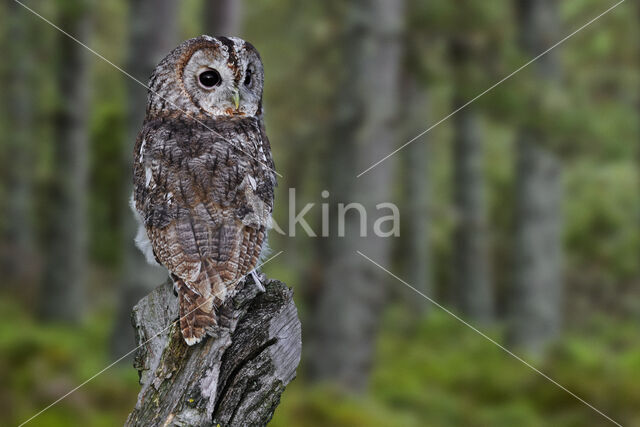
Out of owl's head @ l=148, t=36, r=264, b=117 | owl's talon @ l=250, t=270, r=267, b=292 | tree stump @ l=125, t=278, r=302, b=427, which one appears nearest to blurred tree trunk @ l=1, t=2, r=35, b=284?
owl's head @ l=148, t=36, r=264, b=117

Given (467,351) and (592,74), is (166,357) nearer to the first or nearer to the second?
(467,351)

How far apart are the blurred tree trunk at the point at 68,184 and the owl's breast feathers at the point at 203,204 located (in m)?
9.00

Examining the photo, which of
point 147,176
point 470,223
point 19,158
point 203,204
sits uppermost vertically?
point 470,223

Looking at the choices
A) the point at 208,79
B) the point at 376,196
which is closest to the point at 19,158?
the point at 376,196

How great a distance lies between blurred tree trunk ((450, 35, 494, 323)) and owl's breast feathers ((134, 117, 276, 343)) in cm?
1165

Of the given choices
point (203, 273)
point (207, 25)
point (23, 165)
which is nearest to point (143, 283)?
point (207, 25)

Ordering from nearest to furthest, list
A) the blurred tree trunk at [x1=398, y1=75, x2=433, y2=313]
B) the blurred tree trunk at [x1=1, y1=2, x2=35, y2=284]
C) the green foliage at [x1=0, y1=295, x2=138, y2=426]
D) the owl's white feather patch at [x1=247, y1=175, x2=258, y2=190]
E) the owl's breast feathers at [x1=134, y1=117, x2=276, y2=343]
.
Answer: the owl's breast feathers at [x1=134, y1=117, x2=276, y2=343], the owl's white feather patch at [x1=247, y1=175, x2=258, y2=190], the green foliage at [x1=0, y1=295, x2=138, y2=426], the blurred tree trunk at [x1=1, y1=2, x2=35, y2=284], the blurred tree trunk at [x1=398, y1=75, x2=433, y2=313]

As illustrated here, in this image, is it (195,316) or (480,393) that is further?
(480,393)

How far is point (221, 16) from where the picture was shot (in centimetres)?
771

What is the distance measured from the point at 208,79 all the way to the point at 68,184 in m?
9.12

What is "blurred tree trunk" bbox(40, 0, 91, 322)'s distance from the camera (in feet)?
39.6

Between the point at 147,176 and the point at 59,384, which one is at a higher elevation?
the point at 147,176

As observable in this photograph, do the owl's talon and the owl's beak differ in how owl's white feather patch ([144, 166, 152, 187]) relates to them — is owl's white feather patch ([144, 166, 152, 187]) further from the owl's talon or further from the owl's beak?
the owl's talon

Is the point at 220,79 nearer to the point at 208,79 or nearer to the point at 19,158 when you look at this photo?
the point at 208,79
